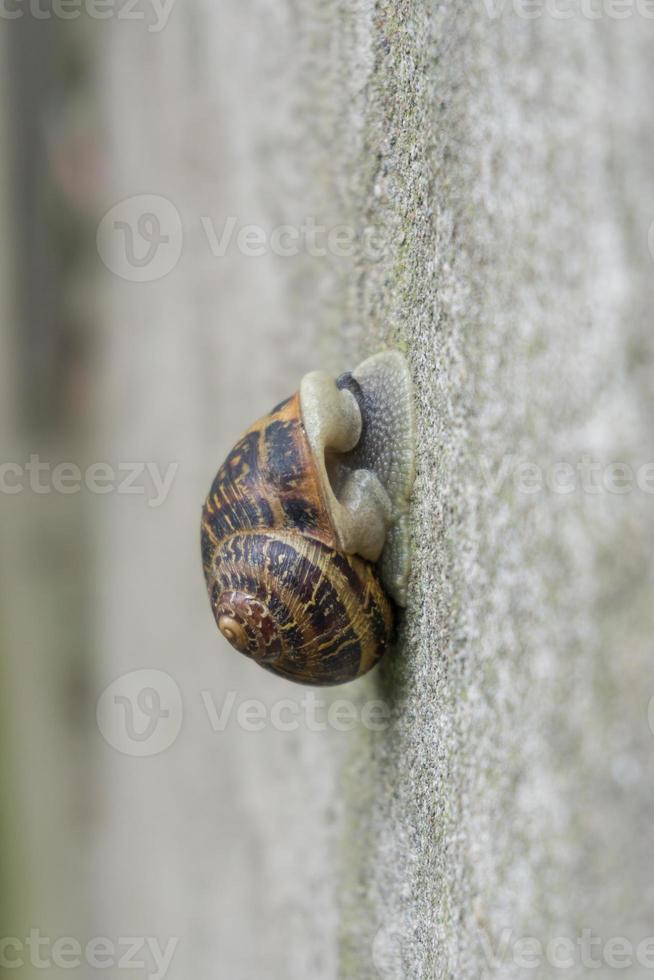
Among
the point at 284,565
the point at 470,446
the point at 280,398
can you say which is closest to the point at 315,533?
the point at 284,565

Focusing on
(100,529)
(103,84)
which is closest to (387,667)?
(100,529)

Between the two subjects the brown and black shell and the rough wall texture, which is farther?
the brown and black shell

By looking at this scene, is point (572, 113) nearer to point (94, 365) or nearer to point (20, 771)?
point (94, 365)

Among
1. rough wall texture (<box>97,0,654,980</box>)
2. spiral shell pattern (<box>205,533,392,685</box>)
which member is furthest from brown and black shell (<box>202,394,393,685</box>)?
rough wall texture (<box>97,0,654,980</box>)

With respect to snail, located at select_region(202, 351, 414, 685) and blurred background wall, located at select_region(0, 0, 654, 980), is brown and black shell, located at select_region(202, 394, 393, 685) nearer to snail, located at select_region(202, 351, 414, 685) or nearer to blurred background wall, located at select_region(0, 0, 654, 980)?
snail, located at select_region(202, 351, 414, 685)

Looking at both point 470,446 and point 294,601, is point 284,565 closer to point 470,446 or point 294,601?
point 294,601

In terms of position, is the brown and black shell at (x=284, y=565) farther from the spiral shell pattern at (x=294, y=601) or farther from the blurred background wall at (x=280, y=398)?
the blurred background wall at (x=280, y=398)
